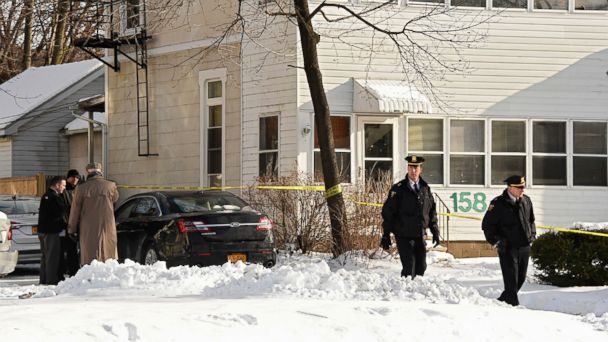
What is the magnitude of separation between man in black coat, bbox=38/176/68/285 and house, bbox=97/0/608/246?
6304mm

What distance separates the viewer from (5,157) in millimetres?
37875

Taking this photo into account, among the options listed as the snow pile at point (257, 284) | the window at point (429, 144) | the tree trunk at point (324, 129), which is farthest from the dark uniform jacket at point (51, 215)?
the window at point (429, 144)

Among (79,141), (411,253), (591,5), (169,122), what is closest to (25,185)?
(79,141)

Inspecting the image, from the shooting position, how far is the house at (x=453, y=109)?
23922mm

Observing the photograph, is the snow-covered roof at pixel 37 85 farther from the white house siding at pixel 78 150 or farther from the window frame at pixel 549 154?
the window frame at pixel 549 154

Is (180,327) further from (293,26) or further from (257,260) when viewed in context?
(293,26)

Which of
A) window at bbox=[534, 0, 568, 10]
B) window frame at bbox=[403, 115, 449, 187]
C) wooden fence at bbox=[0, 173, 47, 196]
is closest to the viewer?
window frame at bbox=[403, 115, 449, 187]

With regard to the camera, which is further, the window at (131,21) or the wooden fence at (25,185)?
the wooden fence at (25,185)

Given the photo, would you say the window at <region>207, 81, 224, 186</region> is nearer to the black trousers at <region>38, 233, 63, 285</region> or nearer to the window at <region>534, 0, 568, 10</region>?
the window at <region>534, 0, 568, 10</region>

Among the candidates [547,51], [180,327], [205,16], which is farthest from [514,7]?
[180,327]

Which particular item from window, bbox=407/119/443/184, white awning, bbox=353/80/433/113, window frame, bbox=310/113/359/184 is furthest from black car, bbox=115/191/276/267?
window, bbox=407/119/443/184

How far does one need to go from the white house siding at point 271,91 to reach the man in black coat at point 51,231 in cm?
609

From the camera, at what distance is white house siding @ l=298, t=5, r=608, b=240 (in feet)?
80.8

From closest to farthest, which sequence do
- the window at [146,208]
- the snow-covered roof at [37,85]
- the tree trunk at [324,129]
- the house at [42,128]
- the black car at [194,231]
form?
the black car at [194,231], the window at [146,208], the tree trunk at [324,129], the house at [42,128], the snow-covered roof at [37,85]
